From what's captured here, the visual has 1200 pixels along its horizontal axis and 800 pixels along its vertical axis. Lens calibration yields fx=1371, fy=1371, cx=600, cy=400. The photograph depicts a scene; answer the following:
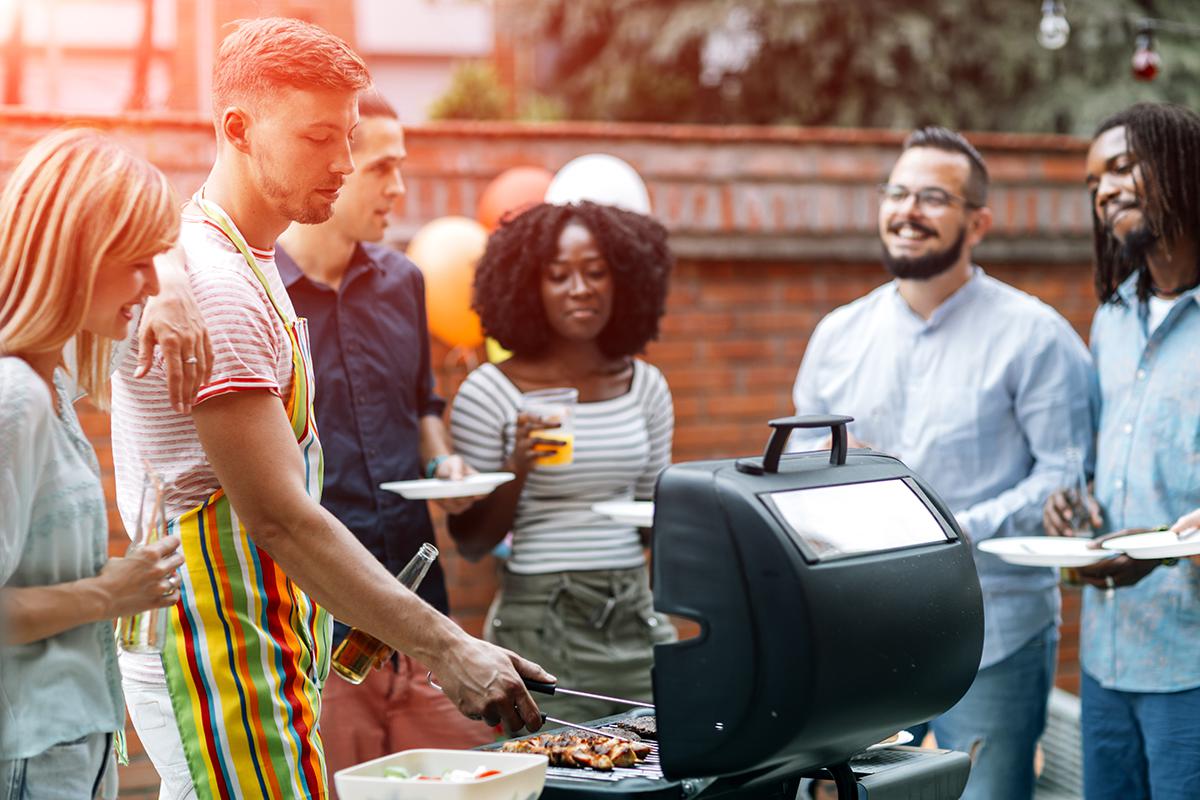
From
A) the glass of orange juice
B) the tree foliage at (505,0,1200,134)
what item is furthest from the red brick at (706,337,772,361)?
the tree foliage at (505,0,1200,134)

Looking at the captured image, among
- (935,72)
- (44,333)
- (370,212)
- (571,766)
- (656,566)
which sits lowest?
(571,766)

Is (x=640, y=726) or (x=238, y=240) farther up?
(x=238, y=240)

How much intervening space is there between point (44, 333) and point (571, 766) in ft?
3.07

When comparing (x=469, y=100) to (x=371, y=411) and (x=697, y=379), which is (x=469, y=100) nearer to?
(x=697, y=379)

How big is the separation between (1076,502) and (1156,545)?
0.56 meters

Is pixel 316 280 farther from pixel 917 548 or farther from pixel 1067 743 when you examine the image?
pixel 1067 743

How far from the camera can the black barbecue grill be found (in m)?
1.79

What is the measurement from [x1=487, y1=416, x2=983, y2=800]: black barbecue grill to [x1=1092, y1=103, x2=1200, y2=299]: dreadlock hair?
160cm

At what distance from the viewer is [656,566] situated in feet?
6.29

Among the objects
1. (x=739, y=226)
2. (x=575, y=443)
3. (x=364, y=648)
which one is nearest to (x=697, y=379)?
(x=739, y=226)

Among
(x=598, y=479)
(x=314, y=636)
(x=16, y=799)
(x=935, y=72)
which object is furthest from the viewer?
(x=935, y=72)

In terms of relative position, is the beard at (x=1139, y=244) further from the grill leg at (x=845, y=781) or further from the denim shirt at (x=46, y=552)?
the denim shirt at (x=46, y=552)

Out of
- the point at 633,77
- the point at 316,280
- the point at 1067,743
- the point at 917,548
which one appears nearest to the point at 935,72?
the point at 633,77

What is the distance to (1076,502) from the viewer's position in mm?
3209
